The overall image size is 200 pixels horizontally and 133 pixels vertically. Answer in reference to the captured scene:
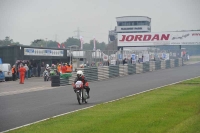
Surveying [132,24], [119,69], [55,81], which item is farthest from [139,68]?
[132,24]

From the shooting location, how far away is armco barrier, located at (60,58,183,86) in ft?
117

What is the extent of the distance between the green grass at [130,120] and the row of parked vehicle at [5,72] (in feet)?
87.0

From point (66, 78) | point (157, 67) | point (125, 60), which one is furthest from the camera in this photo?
point (157, 67)

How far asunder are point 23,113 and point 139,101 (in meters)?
4.78

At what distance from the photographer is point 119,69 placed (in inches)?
1682

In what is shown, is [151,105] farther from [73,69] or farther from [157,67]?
[157,67]

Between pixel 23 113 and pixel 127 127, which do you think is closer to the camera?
pixel 127 127

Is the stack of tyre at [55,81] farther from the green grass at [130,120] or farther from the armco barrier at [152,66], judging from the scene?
the armco barrier at [152,66]

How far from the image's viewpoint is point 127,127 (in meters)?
11.5

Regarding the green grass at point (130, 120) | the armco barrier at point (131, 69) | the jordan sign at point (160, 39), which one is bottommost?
the green grass at point (130, 120)

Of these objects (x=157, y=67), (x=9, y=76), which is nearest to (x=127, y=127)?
(x=9, y=76)

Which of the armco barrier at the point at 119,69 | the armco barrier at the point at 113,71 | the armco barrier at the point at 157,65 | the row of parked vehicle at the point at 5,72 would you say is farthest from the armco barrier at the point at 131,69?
the row of parked vehicle at the point at 5,72

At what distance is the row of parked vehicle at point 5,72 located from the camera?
41.9 m

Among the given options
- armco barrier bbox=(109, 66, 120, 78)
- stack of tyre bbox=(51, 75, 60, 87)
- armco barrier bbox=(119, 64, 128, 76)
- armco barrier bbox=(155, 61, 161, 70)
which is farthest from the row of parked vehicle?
armco barrier bbox=(155, 61, 161, 70)
